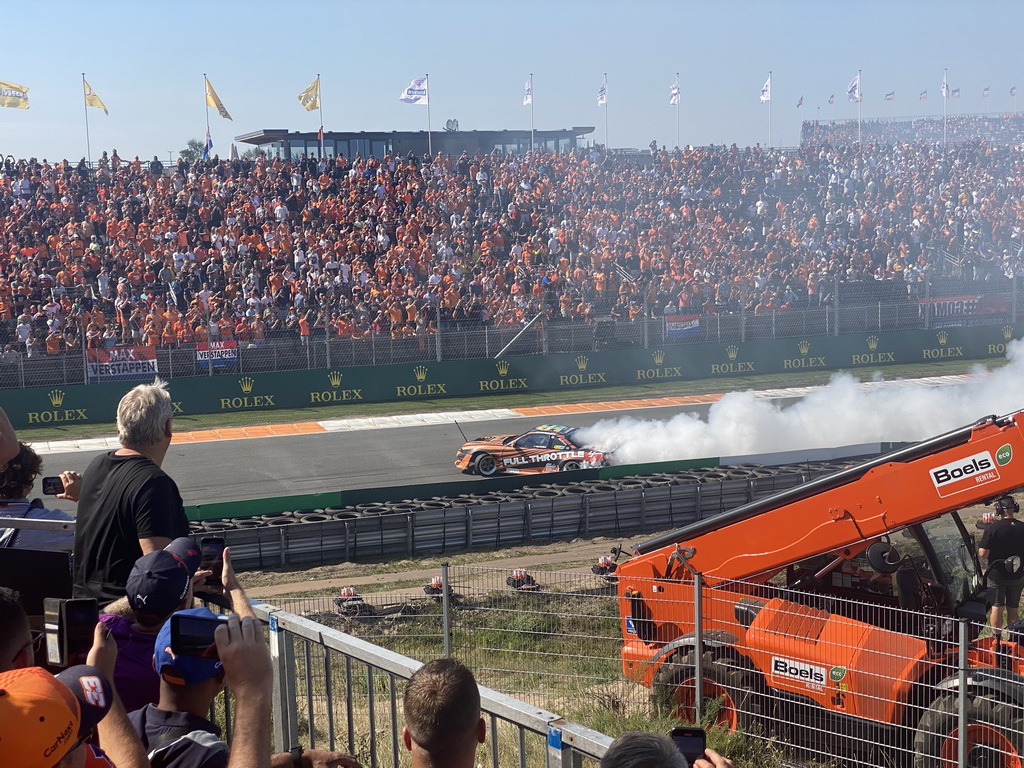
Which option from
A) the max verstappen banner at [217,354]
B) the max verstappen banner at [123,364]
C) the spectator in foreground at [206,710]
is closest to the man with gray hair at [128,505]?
the spectator in foreground at [206,710]

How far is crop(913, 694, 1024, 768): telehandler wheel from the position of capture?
6699mm

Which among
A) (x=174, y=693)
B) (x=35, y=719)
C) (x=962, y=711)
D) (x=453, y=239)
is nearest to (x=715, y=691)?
(x=962, y=711)

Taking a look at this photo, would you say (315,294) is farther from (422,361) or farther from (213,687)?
(213,687)

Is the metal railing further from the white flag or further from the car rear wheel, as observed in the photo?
the white flag

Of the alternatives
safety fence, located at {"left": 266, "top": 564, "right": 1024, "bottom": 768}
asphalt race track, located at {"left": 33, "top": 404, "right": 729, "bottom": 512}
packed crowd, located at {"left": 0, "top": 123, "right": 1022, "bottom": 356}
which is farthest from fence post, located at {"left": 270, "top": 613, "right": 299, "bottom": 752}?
packed crowd, located at {"left": 0, "top": 123, "right": 1022, "bottom": 356}

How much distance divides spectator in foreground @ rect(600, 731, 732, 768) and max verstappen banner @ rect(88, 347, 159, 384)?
83.9 ft

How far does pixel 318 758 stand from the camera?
11.4 ft

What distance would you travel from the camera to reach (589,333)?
31.4 metres

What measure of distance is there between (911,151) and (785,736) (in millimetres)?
49310

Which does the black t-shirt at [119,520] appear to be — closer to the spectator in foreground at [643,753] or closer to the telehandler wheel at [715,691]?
the spectator in foreground at [643,753]

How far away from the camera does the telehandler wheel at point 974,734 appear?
264 inches

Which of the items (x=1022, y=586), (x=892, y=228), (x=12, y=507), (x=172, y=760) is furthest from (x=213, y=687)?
(x=892, y=228)

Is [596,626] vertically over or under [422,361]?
under

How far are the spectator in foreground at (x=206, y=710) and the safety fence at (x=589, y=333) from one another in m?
24.9
